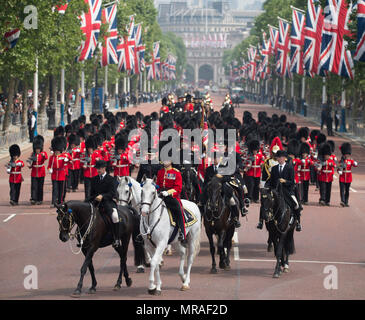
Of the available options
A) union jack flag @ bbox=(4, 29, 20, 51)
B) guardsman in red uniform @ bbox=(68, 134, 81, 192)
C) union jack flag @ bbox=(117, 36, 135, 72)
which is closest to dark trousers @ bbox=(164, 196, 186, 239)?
guardsman in red uniform @ bbox=(68, 134, 81, 192)

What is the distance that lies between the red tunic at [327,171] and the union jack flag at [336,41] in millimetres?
16727

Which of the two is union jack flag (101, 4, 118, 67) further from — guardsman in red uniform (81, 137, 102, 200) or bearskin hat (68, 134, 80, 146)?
guardsman in red uniform (81, 137, 102, 200)

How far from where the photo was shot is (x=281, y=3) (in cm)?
10106

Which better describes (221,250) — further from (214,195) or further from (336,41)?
(336,41)

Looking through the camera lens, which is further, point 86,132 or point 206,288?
point 86,132

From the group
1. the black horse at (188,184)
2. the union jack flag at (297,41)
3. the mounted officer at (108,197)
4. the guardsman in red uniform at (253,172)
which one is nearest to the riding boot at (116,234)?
the mounted officer at (108,197)

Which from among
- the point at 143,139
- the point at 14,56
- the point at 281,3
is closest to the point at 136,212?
the point at 143,139

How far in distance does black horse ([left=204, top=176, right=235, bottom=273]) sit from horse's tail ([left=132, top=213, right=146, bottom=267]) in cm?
120

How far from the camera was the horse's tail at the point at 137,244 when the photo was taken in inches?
610

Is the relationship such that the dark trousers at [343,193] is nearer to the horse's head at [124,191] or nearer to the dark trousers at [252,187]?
the dark trousers at [252,187]

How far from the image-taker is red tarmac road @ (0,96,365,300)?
48.2 ft

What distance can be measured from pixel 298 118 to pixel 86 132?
162 ft

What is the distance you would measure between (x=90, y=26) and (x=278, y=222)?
38639 mm

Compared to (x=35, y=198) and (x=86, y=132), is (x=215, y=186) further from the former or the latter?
(x=86, y=132)
